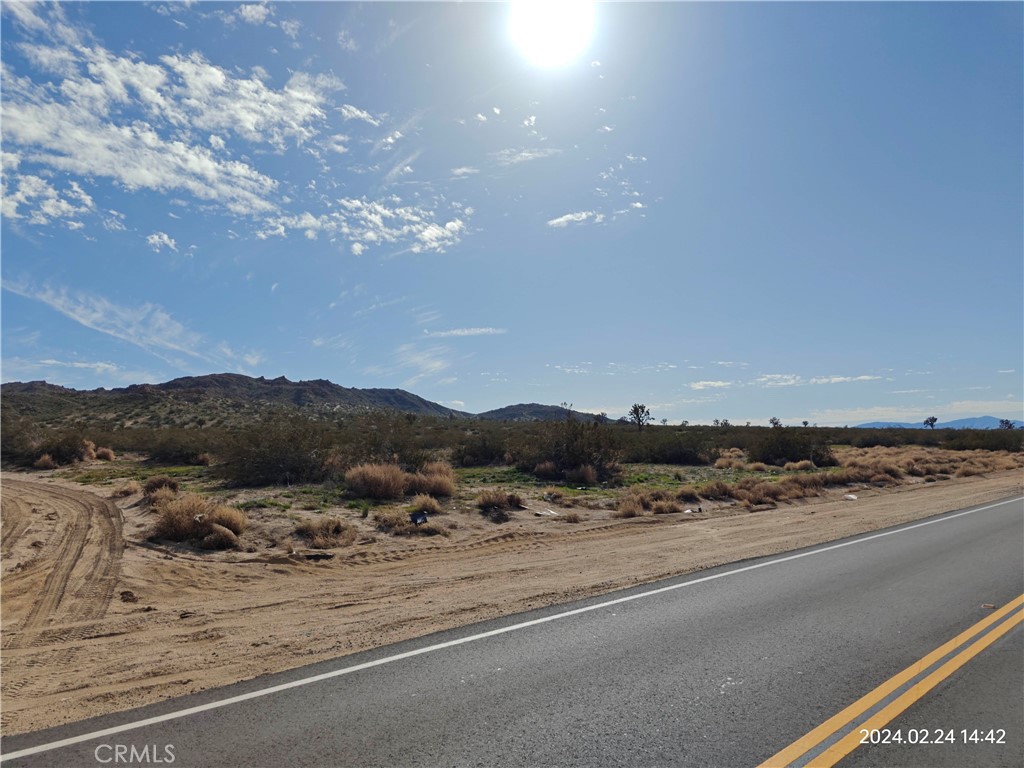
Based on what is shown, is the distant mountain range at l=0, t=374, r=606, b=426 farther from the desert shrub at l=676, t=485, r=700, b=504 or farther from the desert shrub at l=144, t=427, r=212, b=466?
the desert shrub at l=144, t=427, r=212, b=466

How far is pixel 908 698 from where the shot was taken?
543cm

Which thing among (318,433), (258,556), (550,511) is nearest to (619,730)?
(258,556)

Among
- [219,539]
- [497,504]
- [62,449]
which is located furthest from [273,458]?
[62,449]

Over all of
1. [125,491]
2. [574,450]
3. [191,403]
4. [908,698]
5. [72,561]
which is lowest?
[908,698]

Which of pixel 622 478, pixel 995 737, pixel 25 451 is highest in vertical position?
pixel 25 451

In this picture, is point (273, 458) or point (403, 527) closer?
point (403, 527)

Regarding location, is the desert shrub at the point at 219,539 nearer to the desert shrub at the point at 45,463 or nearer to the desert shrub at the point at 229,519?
the desert shrub at the point at 229,519

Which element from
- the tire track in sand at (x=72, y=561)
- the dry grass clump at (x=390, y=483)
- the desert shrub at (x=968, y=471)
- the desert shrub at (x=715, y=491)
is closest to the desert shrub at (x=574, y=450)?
the desert shrub at (x=715, y=491)

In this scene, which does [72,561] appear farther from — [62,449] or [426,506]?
[62,449]

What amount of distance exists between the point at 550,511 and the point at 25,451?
1237 inches

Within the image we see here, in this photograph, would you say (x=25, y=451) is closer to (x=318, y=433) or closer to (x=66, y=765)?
(x=318, y=433)

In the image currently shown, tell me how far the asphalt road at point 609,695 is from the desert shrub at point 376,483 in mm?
12306

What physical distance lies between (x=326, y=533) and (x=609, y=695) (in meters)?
10.4

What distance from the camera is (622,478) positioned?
2767 centimetres
